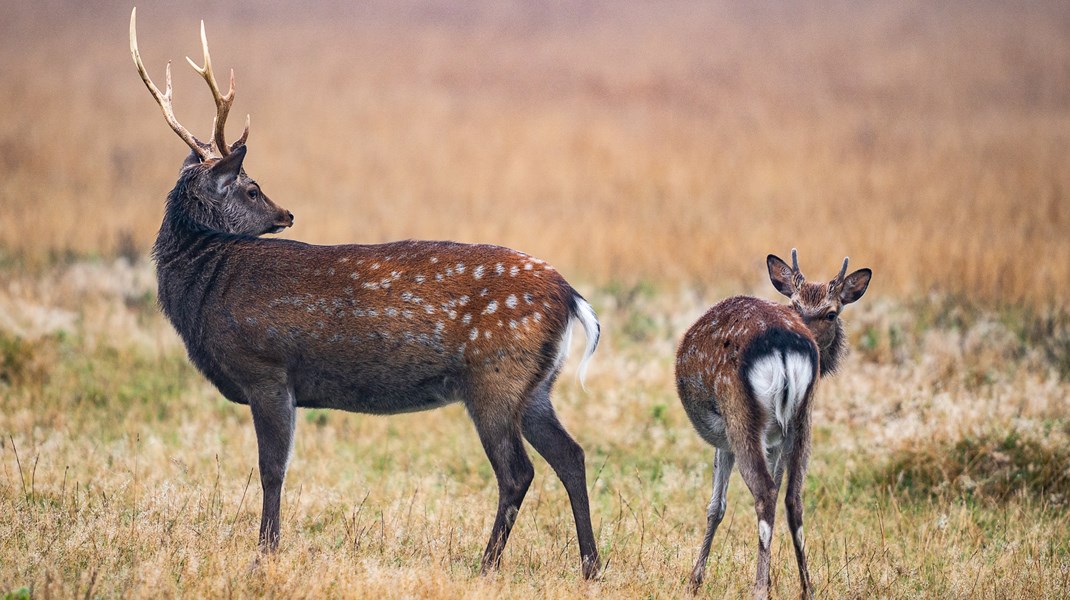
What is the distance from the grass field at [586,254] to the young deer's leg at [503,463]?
16 cm

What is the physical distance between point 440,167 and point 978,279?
1027cm

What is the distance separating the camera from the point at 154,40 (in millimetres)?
26719

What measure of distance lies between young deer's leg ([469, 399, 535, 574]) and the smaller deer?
3.00ft

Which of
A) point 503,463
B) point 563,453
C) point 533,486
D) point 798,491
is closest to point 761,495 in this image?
point 798,491

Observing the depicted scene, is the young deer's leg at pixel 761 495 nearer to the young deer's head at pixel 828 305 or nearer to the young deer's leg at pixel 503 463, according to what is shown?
the young deer's leg at pixel 503 463

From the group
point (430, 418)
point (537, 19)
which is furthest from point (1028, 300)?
point (537, 19)

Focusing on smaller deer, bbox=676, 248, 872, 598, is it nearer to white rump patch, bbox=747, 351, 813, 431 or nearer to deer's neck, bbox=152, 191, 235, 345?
white rump patch, bbox=747, 351, 813, 431

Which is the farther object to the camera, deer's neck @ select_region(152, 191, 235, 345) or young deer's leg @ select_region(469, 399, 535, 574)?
deer's neck @ select_region(152, 191, 235, 345)

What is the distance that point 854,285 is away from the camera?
6.47 m

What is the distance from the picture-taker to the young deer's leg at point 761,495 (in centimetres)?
527

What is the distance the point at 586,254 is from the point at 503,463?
1035 cm

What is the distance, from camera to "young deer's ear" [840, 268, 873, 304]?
253 inches

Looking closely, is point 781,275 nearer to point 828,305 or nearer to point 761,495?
point 828,305

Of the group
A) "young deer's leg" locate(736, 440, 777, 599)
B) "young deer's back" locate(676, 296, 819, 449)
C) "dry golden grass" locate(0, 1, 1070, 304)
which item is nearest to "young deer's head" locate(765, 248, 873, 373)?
"young deer's back" locate(676, 296, 819, 449)
